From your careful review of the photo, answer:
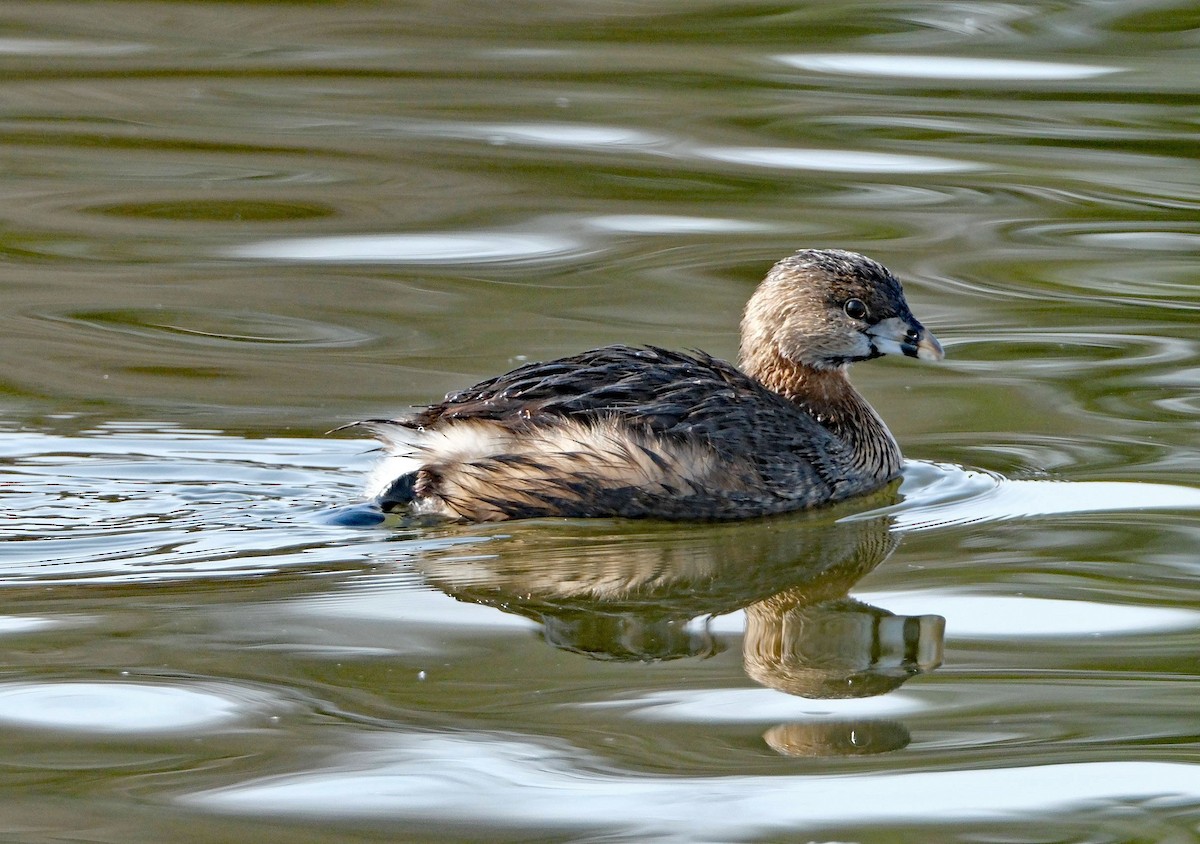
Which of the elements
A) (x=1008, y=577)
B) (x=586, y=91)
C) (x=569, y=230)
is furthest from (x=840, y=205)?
(x=1008, y=577)

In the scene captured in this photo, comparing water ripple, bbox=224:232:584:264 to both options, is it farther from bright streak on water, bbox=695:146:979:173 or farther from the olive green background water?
bright streak on water, bbox=695:146:979:173

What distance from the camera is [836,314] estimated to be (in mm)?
7031

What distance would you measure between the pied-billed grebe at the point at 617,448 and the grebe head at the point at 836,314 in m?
0.36

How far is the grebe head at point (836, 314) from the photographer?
701 centimetres

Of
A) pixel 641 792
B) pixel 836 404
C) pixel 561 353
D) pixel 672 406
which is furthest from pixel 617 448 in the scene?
pixel 641 792

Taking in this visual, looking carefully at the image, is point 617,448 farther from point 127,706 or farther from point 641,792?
point 641,792

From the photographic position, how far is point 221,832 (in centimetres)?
390

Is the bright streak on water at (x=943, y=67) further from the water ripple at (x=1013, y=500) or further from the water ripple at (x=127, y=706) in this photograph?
the water ripple at (x=127, y=706)

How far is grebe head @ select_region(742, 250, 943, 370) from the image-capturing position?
23.0 feet

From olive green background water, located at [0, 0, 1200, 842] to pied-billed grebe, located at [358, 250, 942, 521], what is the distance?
0.14 meters

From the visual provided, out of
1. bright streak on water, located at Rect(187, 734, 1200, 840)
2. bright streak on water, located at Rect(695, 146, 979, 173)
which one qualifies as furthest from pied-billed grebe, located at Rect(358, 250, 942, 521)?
bright streak on water, located at Rect(695, 146, 979, 173)

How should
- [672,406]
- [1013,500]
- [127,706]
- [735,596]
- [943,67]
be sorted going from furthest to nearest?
[943,67], [1013,500], [672,406], [735,596], [127,706]

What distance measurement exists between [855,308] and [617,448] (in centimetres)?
125

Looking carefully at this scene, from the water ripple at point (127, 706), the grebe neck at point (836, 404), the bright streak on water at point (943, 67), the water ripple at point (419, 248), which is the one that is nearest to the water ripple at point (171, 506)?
the water ripple at point (127, 706)
